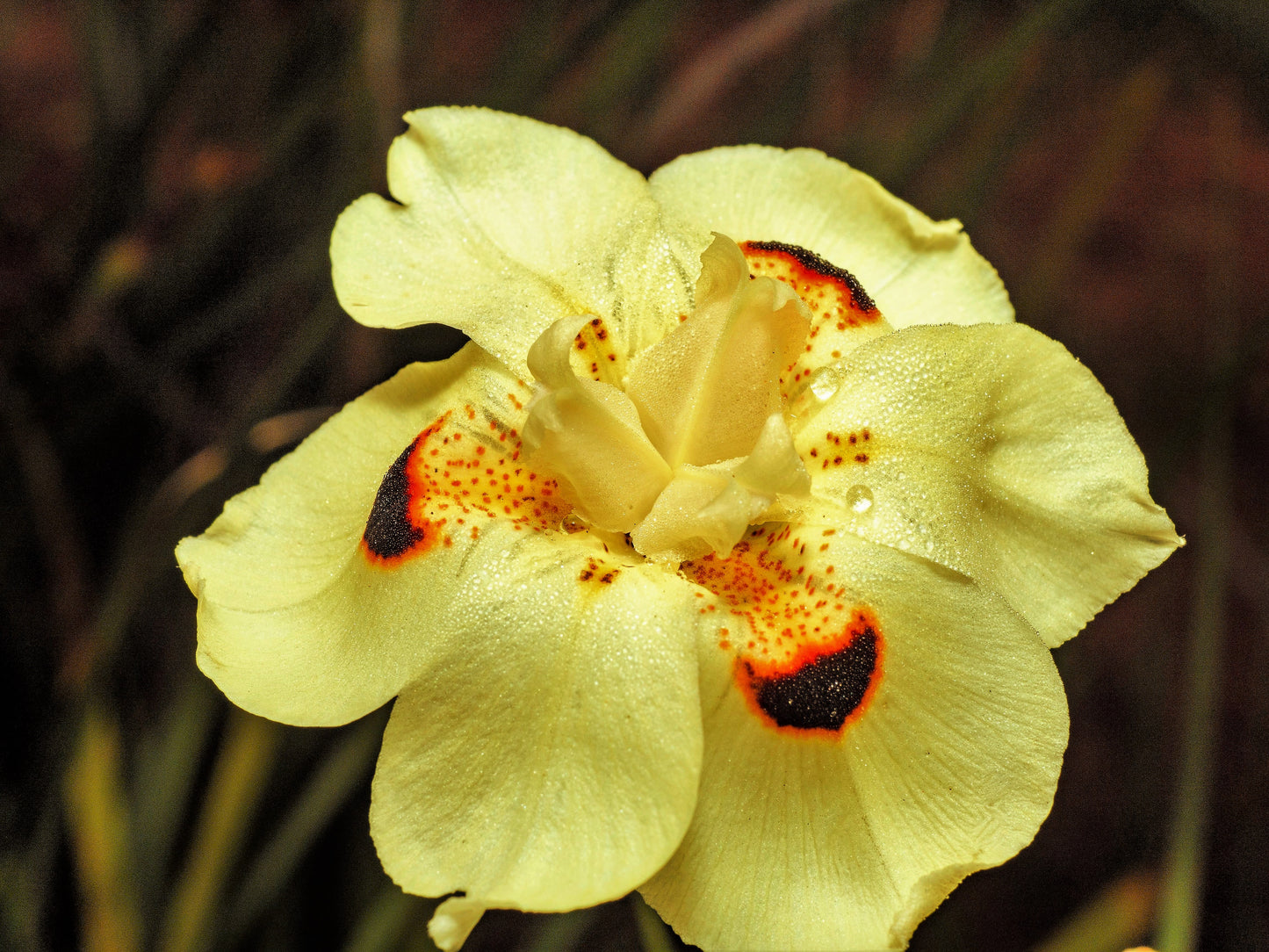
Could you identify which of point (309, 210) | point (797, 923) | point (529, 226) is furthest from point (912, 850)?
point (309, 210)

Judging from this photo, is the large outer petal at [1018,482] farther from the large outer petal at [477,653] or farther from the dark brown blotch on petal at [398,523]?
the dark brown blotch on petal at [398,523]

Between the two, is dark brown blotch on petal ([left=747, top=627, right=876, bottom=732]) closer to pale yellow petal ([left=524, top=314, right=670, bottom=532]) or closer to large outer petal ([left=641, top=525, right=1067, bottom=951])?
large outer petal ([left=641, top=525, right=1067, bottom=951])

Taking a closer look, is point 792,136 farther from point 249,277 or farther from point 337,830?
point 337,830

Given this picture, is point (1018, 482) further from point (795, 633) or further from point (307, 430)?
point (307, 430)

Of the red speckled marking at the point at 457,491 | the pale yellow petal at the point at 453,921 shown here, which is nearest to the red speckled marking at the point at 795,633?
the red speckled marking at the point at 457,491

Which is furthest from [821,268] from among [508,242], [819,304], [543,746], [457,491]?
[543,746]

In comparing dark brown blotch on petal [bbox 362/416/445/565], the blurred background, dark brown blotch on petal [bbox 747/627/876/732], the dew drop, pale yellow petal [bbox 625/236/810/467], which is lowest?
the blurred background

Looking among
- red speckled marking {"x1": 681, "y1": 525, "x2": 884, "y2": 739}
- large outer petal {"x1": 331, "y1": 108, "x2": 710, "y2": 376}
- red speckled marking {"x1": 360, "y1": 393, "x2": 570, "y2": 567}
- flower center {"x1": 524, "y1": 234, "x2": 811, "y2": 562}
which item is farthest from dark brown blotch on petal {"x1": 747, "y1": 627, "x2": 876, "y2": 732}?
large outer petal {"x1": 331, "y1": 108, "x2": 710, "y2": 376}
